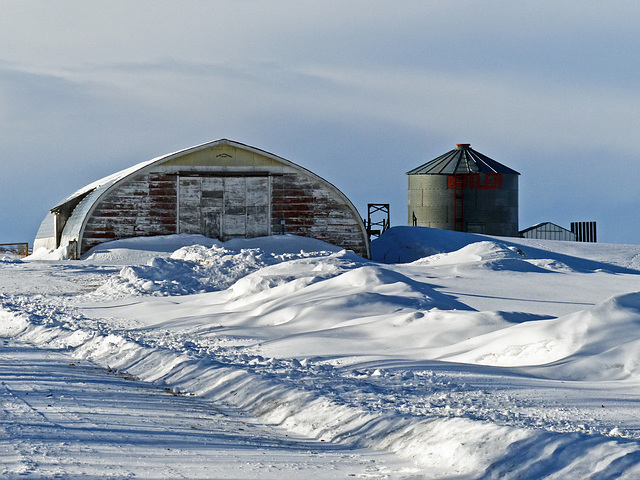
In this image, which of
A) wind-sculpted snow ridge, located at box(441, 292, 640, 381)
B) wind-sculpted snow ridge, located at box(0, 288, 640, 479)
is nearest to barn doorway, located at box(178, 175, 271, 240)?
wind-sculpted snow ridge, located at box(0, 288, 640, 479)

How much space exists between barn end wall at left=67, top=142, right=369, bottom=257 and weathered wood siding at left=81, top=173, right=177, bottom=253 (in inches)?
1.5

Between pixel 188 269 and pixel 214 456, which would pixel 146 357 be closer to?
pixel 214 456

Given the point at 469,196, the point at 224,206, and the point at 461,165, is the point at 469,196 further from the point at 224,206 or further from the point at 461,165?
the point at 224,206

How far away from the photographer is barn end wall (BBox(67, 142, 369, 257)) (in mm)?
31312

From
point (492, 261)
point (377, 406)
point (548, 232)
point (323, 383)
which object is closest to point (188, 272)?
point (492, 261)

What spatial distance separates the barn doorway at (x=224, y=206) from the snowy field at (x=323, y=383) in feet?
38.5

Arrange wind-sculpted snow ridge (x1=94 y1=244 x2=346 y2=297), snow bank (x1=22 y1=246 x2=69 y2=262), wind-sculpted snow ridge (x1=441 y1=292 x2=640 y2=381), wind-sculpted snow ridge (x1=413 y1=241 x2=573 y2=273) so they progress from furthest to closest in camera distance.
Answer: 1. snow bank (x1=22 y1=246 x2=69 y2=262)
2. wind-sculpted snow ridge (x1=413 y1=241 x2=573 y2=273)
3. wind-sculpted snow ridge (x1=94 y1=244 x2=346 y2=297)
4. wind-sculpted snow ridge (x1=441 y1=292 x2=640 y2=381)

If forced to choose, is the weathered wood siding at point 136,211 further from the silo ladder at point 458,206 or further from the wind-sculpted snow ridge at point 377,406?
the wind-sculpted snow ridge at point 377,406

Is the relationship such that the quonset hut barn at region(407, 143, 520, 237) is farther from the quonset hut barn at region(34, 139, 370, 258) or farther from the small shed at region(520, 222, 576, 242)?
the quonset hut barn at region(34, 139, 370, 258)

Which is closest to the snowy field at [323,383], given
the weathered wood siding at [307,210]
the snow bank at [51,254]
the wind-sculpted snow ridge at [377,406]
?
the wind-sculpted snow ridge at [377,406]

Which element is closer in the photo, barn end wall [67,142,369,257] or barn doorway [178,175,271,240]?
barn end wall [67,142,369,257]

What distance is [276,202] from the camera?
3203cm

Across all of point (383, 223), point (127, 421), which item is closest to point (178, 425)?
point (127, 421)

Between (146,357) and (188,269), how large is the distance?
13152 millimetres
